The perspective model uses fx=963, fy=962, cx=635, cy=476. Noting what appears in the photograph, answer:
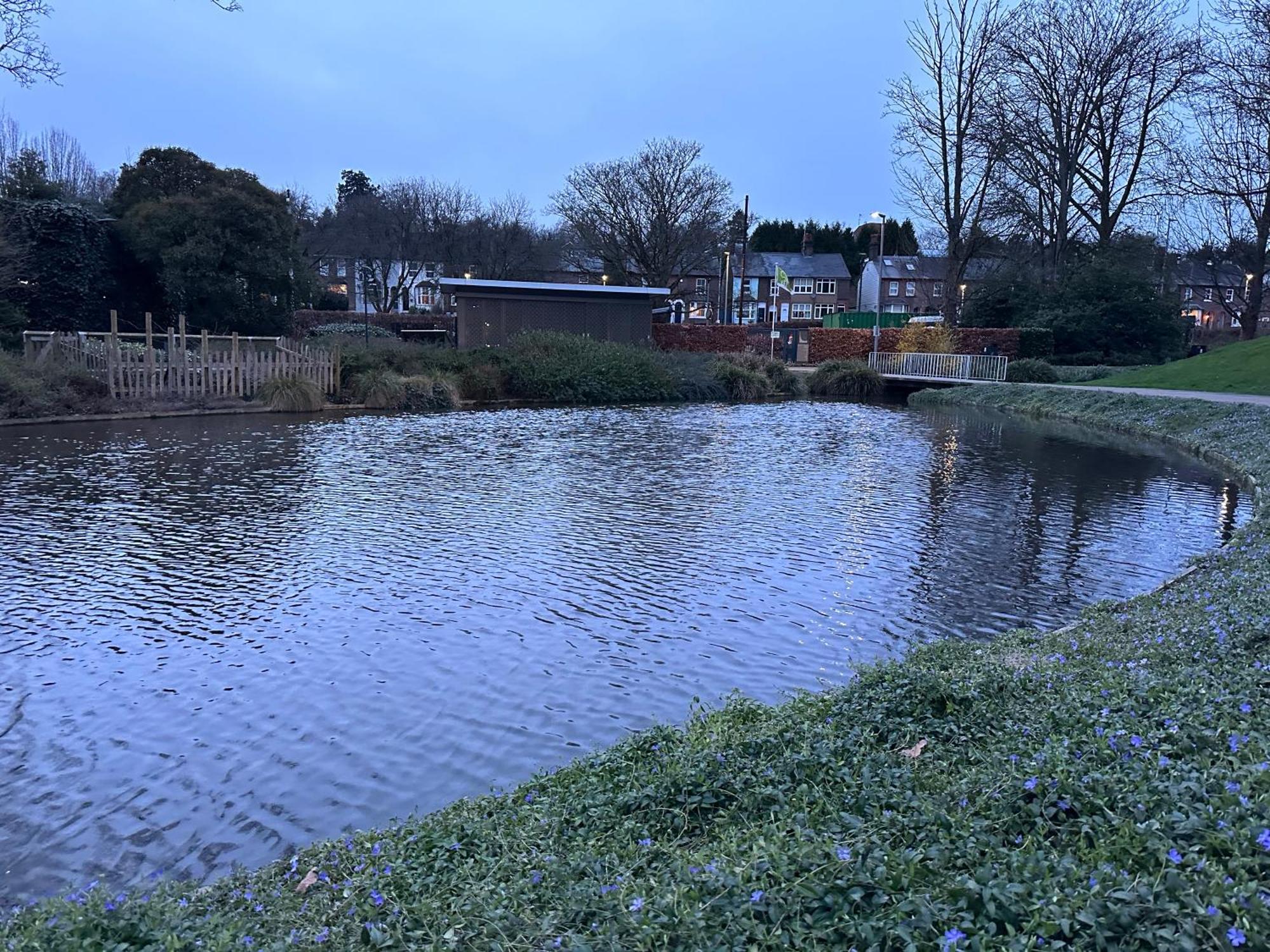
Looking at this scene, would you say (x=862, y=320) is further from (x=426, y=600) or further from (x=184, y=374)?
(x=426, y=600)

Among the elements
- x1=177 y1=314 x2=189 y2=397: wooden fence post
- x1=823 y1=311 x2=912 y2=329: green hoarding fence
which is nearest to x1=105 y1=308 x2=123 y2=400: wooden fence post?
x1=177 y1=314 x2=189 y2=397: wooden fence post

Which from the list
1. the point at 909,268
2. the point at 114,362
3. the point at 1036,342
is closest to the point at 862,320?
the point at 1036,342

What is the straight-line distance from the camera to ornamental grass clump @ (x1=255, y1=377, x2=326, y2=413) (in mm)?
25359

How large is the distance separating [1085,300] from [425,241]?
42.4m

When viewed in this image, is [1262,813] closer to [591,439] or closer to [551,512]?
[551,512]

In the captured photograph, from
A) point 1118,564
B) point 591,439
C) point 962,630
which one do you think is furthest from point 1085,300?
point 962,630

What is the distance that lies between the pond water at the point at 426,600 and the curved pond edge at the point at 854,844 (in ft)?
3.11

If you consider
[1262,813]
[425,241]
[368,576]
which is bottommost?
[368,576]

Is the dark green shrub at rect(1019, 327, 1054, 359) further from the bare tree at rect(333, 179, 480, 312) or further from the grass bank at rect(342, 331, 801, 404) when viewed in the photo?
the bare tree at rect(333, 179, 480, 312)

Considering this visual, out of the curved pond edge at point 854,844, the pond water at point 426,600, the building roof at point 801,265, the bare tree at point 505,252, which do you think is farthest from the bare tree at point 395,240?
the curved pond edge at point 854,844

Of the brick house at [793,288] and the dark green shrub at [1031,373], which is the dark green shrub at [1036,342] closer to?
the dark green shrub at [1031,373]

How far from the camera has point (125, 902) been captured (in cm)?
338

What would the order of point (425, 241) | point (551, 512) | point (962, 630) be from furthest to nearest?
point (425, 241), point (551, 512), point (962, 630)

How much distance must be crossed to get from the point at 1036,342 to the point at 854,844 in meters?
40.3
